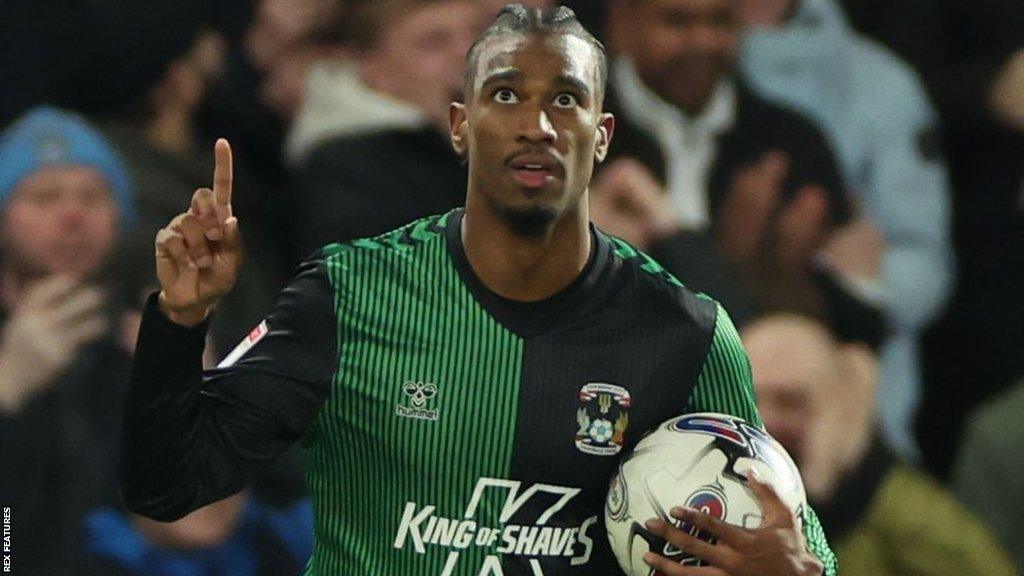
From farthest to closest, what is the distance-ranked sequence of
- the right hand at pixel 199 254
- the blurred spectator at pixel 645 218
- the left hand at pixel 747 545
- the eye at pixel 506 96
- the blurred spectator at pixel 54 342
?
1. the blurred spectator at pixel 645 218
2. the blurred spectator at pixel 54 342
3. the eye at pixel 506 96
4. the left hand at pixel 747 545
5. the right hand at pixel 199 254

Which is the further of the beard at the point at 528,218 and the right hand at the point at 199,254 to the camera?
the beard at the point at 528,218

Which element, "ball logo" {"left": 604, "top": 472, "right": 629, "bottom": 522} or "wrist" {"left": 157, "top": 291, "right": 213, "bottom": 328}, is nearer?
"wrist" {"left": 157, "top": 291, "right": 213, "bottom": 328}

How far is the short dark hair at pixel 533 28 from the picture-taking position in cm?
390

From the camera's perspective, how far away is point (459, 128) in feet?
13.3

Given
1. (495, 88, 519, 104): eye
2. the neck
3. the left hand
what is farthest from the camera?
the neck

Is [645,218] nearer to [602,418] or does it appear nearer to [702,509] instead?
[602,418]

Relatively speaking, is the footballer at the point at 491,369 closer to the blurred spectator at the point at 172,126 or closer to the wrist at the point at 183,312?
the wrist at the point at 183,312

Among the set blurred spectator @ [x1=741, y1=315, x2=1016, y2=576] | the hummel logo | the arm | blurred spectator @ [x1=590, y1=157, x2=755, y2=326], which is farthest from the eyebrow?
blurred spectator @ [x1=741, y1=315, x2=1016, y2=576]

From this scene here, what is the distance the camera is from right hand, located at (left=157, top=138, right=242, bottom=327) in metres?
3.46

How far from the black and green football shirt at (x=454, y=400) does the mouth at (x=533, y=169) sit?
1.02ft

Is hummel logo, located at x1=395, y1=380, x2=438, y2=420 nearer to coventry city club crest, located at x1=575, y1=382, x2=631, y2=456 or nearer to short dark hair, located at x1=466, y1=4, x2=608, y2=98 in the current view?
coventry city club crest, located at x1=575, y1=382, x2=631, y2=456

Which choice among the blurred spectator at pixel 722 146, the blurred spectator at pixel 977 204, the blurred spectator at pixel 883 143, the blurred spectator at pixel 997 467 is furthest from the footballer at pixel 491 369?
the blurred spectator at pixel 977 204

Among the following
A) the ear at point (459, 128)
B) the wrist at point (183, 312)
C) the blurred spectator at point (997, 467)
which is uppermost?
the ear at point (459, 128)

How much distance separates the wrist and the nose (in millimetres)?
690
